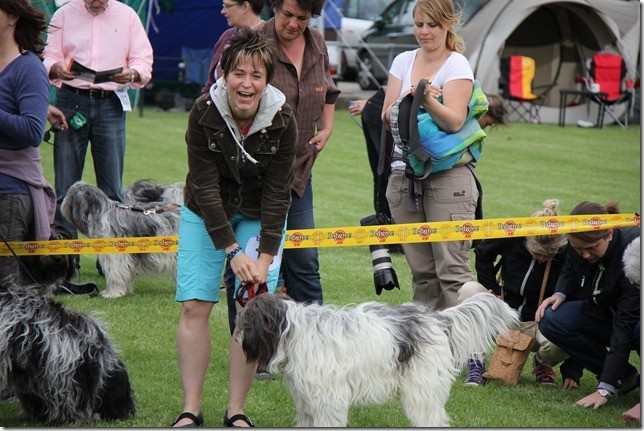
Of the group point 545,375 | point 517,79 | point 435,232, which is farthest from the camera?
point 517,79

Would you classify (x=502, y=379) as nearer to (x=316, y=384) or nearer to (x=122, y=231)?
(x=316, y=384)

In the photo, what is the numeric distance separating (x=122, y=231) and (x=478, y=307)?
347cm

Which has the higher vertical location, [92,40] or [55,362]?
[92,40]

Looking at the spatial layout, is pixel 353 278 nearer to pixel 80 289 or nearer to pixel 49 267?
pixel 80 289

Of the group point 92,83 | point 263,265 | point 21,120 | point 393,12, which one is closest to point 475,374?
point 263,265

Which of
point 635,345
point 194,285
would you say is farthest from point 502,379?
point 194,285

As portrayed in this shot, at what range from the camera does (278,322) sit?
11.5 ft

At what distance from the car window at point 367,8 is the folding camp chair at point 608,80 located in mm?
5234

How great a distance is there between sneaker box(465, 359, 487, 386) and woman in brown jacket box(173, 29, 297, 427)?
4.45 feet

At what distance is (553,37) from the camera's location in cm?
1892

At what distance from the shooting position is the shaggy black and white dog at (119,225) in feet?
21.4

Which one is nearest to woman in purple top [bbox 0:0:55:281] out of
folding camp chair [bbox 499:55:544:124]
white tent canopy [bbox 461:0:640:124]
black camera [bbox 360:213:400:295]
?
black camera [bbox 360:213:400:295]

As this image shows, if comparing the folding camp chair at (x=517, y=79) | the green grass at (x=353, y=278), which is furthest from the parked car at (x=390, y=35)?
the green grass at (x=353, y=278)

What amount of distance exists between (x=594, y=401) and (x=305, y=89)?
2.04m
